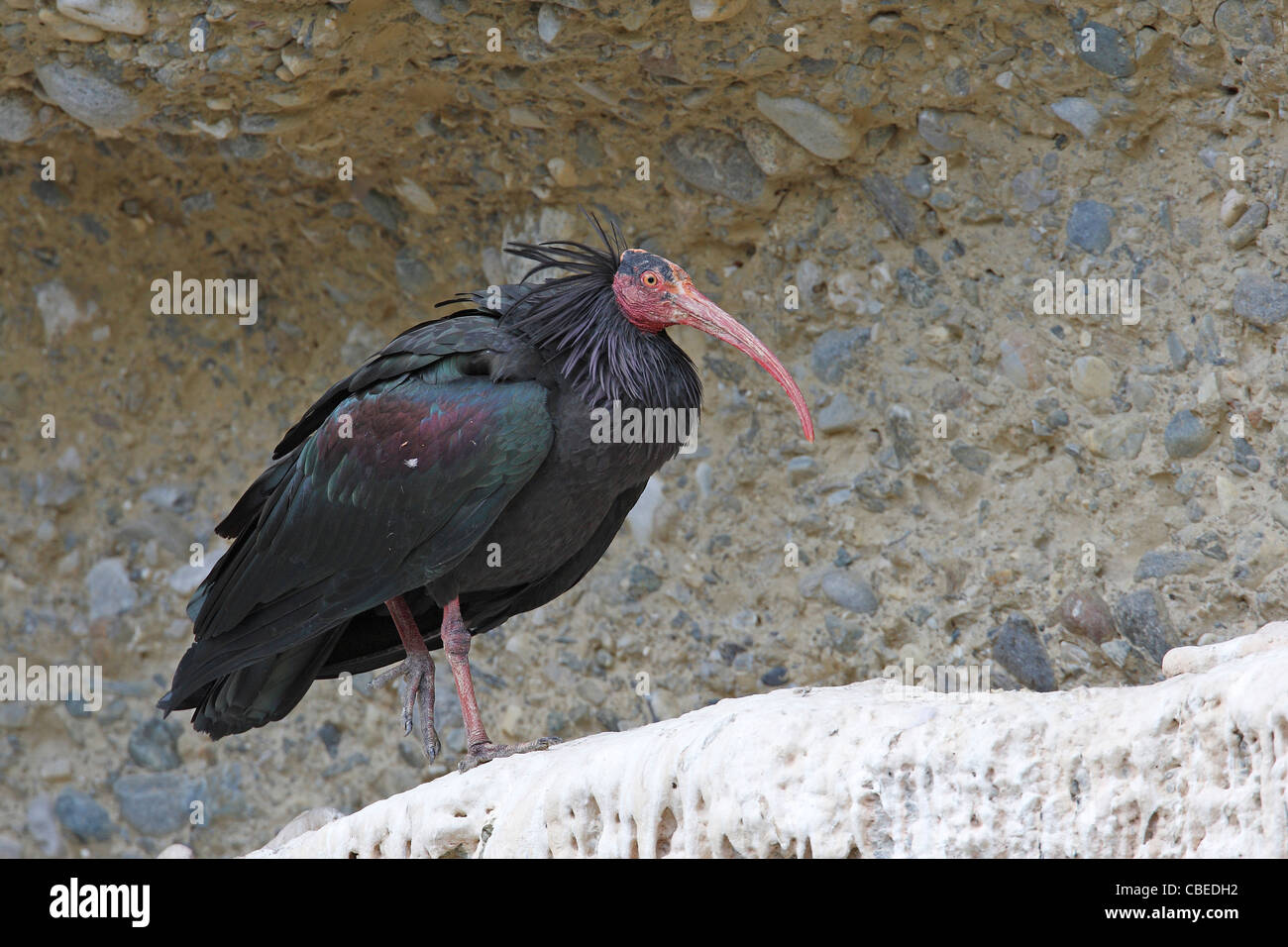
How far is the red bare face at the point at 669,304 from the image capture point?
4.55 meters

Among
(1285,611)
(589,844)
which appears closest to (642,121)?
(1285,611)

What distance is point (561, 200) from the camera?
6512mm

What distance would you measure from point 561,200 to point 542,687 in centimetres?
222

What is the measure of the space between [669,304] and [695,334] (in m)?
2.00

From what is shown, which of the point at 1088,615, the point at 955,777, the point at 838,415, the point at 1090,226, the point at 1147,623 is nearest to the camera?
the point at 955,777

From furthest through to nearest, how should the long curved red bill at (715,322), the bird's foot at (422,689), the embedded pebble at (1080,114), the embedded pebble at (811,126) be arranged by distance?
the embedded pebble at (811,126)
the embedded pebble at (1080,114)
the bird's foot at (422,689)
the long curved red bill at (715,322)

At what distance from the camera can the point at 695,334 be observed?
658 cm

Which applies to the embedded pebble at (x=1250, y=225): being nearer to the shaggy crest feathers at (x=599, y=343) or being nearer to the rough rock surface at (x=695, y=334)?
the rough rock surface at (x=695, y=334)

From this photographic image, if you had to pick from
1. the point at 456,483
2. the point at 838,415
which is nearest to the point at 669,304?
the point at 456,483

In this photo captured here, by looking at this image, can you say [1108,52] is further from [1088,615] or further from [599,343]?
[599,343]

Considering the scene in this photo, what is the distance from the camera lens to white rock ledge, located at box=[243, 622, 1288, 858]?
106 inches

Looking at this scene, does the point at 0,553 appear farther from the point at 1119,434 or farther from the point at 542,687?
the point at 1119,434

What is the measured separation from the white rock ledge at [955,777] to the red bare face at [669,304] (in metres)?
1.37

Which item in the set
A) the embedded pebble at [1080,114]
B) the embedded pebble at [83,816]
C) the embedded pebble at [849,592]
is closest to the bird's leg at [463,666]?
the embedded pebble at [849,592]
